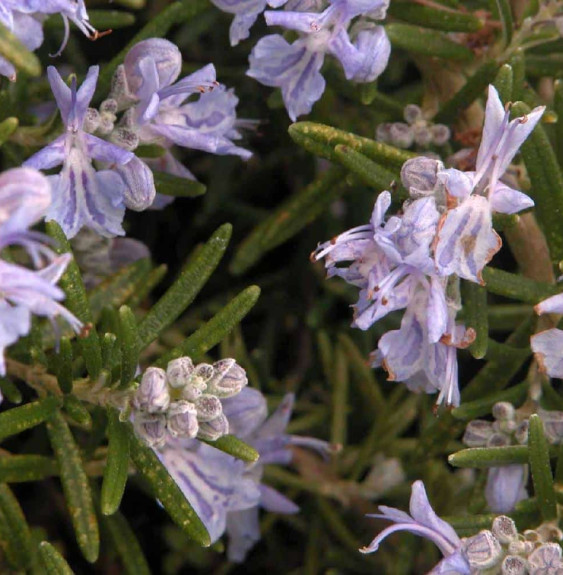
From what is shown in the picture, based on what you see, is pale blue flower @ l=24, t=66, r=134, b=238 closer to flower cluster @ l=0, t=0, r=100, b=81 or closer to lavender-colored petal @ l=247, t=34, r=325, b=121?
flower cluster @ l=0, t=0, r=100, b=81

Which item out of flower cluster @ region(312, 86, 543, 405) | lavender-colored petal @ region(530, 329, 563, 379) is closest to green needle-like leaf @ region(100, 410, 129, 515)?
flower cluster @ region(312, 86, 543, 405)

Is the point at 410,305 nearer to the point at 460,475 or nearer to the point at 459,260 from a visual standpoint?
the point at 459,260

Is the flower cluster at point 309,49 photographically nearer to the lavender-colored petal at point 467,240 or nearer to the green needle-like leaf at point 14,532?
the lavender-colored petal at point 467,240

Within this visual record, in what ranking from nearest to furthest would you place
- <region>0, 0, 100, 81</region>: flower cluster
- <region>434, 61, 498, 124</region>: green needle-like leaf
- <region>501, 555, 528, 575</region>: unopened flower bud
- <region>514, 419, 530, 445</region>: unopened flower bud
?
<region>0, 0, 100, 81</region>: flower cluster → <region>501, 555, 528, 575</region>: unopened flower bud → <region>514, 419, 530, 445</region>: unopened flower bud → <region>434, 61, 498, 124</region>: green needle-like leaf

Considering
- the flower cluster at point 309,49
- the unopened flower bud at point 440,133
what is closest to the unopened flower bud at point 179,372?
the flower cluster at point 309,49

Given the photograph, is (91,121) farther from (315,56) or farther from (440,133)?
(440,133)
